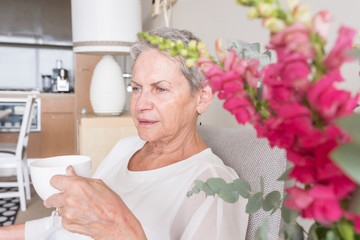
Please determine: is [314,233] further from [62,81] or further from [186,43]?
[62,81]

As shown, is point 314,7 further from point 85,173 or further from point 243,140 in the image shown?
point 85,173

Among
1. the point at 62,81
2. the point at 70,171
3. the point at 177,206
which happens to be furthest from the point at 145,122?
the point at 62,81

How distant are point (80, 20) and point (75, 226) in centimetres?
187

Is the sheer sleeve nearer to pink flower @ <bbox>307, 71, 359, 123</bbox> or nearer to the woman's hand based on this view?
the woman's hand

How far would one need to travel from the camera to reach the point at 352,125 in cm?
16

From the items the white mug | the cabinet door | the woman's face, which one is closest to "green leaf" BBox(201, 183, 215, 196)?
the white mug

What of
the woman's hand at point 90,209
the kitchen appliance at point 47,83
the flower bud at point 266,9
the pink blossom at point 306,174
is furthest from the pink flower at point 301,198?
the kitchen appliance at point 47,83

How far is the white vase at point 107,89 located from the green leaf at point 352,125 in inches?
84.3

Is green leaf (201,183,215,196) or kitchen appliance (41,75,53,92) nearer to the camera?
green leaf (201,183,215,196)

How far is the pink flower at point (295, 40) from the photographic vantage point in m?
0.19

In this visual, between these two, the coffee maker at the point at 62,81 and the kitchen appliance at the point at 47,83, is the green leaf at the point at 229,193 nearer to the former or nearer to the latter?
the coffee maker at the point at 62,81

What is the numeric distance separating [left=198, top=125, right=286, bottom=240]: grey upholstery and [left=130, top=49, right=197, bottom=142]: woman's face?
139mm

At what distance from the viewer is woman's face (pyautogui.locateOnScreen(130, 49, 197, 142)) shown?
100cm

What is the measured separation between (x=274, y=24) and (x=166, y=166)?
32.7 inches
